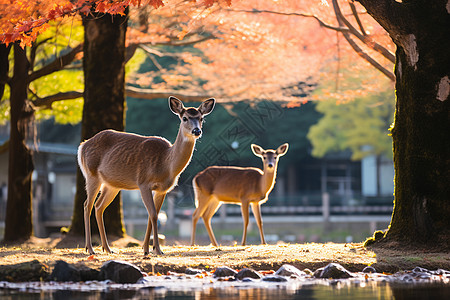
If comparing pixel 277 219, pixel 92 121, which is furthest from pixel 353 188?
pixel 92 121

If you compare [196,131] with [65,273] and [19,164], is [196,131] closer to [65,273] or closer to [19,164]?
[65,273]

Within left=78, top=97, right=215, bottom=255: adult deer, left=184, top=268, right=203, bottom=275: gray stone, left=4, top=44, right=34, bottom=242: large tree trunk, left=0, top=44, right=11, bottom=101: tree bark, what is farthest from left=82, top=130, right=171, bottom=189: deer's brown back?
left=4, top=44, right=34, bottom=242: large tree trunk

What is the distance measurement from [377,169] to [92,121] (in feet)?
87.8

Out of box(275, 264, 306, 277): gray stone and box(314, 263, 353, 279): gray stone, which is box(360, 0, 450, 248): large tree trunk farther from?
box(275, 264, 306, 277): gray stone

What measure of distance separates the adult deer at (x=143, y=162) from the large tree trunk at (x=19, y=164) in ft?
18.1

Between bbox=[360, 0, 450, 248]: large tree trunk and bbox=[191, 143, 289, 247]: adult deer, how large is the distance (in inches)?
178

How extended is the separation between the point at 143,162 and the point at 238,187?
5239 millimetres

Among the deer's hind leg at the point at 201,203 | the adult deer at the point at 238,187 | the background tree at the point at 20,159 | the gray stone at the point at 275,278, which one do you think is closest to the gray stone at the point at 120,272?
the gray stone at the point at 275,278

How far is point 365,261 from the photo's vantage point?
895 cm

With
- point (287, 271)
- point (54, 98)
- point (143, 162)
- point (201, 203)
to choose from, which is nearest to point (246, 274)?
point (287, 271)

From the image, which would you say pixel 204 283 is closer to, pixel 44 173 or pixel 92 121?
pixel 92 121

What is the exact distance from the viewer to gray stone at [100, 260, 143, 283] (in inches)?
291

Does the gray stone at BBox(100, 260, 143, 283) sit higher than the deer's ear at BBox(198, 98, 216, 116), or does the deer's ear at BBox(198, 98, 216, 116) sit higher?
the deer's ear at BBox(198, 98, 216, 116)

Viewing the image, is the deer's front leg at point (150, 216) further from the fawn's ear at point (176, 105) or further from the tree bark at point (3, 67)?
the tree bark at point (3, 67)
